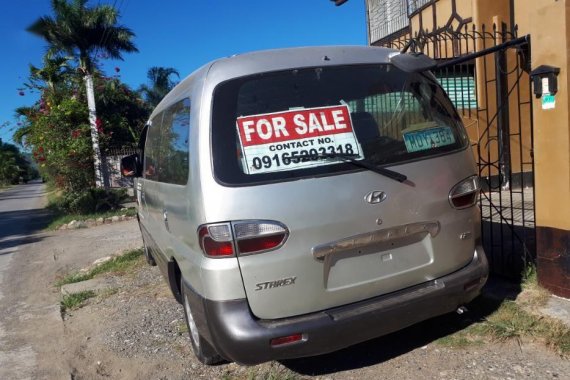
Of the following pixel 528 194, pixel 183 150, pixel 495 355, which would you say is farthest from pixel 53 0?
pixel 495 355

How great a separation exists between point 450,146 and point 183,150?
1.74 meters

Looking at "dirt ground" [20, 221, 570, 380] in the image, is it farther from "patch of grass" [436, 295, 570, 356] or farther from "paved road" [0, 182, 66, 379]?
"paved road" [0, 182, 66, 379]

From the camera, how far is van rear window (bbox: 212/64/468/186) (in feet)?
9.87

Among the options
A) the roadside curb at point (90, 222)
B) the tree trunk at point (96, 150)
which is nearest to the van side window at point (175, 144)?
the roadside curb at point (90, 222)

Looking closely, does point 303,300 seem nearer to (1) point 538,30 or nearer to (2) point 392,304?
(2) point 392,304

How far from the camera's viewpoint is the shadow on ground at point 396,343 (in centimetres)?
364

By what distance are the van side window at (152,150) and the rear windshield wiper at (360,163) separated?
1898mm

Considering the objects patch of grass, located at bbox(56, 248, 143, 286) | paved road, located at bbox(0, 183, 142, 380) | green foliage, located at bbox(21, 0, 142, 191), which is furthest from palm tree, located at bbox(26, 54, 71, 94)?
patch of grass, located at bbox(56, 248, 143, 286)

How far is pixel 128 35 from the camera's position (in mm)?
21188

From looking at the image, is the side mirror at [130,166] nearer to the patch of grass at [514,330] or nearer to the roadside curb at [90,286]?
the roadside curb at [90,286]

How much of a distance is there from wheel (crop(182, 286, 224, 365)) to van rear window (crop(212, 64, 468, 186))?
1148 mm

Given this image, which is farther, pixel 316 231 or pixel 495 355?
pixel 495 355

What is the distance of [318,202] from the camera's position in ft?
9.86

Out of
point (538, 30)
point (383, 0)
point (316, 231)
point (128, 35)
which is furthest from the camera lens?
point (128, 35)
